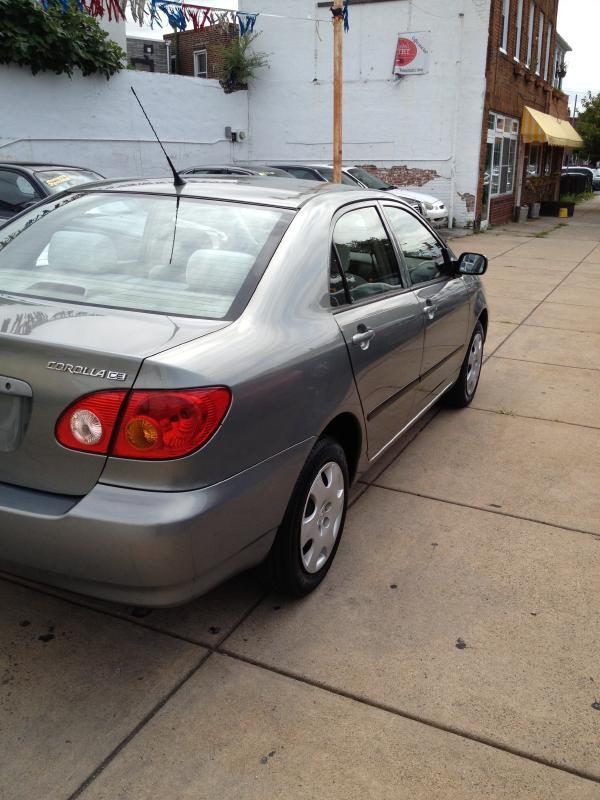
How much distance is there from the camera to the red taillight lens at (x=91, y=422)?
2.21 m

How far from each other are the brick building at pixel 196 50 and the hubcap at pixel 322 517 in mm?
26686

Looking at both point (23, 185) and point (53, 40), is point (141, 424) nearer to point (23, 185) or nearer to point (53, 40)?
point (23, 185)

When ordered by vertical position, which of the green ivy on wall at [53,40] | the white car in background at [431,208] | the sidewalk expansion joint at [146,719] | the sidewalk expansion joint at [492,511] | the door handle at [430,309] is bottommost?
the sidewalk expansion joint at [492,511]

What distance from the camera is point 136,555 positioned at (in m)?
2.19

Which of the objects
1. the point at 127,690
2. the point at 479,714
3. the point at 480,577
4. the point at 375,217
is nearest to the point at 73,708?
the point at 127,690

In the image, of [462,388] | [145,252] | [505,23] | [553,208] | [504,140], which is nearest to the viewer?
[145,252]

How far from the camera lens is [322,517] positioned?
120 inches

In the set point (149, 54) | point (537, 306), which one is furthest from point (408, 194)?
point (149, 54)

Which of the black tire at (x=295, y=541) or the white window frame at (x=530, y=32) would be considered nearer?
the black tire at (x=295, y=541)

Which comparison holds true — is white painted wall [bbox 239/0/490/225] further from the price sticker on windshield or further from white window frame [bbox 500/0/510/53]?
the price sticker on windshield

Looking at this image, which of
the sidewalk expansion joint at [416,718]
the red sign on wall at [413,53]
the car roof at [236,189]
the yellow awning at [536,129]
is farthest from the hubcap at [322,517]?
the yellow awning at [536,129]

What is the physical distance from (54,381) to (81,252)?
104 cm

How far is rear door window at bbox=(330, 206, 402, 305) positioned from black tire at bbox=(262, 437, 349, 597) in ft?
2.15

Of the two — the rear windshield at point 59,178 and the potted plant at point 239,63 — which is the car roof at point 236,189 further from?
the potted plant at point 239,63
